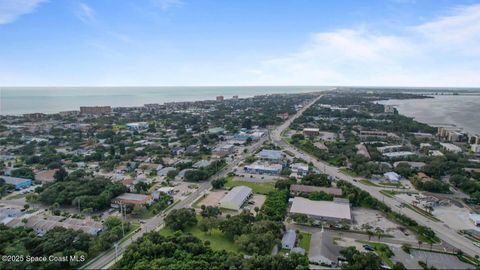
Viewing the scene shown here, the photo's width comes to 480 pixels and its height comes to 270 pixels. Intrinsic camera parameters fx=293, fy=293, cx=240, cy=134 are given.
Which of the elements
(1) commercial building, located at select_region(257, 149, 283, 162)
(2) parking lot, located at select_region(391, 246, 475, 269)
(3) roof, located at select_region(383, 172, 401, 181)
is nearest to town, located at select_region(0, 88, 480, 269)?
(2) parking lot, located at select_region(391, 246, 475, 269)

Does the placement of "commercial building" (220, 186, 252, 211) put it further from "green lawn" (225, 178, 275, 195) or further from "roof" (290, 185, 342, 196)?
"roof" (290, 185, 342, 196)

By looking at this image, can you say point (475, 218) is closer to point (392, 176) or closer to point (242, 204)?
point (392, 176)

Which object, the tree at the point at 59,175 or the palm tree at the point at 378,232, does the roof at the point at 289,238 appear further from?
the tree at the point at 59,175

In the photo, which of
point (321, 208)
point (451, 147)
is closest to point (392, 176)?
point (321, 208)

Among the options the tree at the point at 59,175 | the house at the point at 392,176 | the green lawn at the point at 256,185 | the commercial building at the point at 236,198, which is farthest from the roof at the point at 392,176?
the tree at the point at 59,175

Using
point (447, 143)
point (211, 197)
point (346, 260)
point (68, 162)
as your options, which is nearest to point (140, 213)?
point (211, 197)

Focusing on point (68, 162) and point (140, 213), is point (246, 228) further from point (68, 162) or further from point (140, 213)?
point (68, 162)

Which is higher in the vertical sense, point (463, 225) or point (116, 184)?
point (116, 184)
